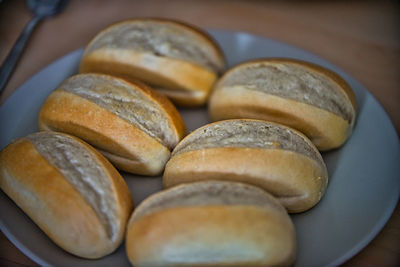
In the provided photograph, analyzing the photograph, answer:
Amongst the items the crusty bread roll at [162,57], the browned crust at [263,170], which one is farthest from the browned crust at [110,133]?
the crusty bread roll at [162,57]

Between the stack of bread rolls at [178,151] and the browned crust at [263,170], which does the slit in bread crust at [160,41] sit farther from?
the browned crust at [263,170]

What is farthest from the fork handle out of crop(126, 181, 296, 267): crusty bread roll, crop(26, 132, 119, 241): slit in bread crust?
crop(126, 181, 296, 267): crusty bread roll

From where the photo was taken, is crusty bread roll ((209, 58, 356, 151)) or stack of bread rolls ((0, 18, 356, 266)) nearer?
stack of bread rolls ((0, 18, 356, 266))

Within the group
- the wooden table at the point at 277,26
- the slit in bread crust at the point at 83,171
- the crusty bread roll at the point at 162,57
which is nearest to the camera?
the slit in bread crust at the point at 83,171

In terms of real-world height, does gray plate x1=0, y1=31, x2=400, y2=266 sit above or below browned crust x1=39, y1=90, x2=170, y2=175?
below

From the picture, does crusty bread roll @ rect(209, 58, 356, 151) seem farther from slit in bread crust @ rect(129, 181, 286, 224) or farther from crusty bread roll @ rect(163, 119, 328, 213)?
slit in bread crust @ rect(129, 181, 286, 224)

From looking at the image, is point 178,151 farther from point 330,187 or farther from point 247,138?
point 330,187

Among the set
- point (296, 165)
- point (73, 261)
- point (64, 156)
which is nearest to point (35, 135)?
point (64, 156)
